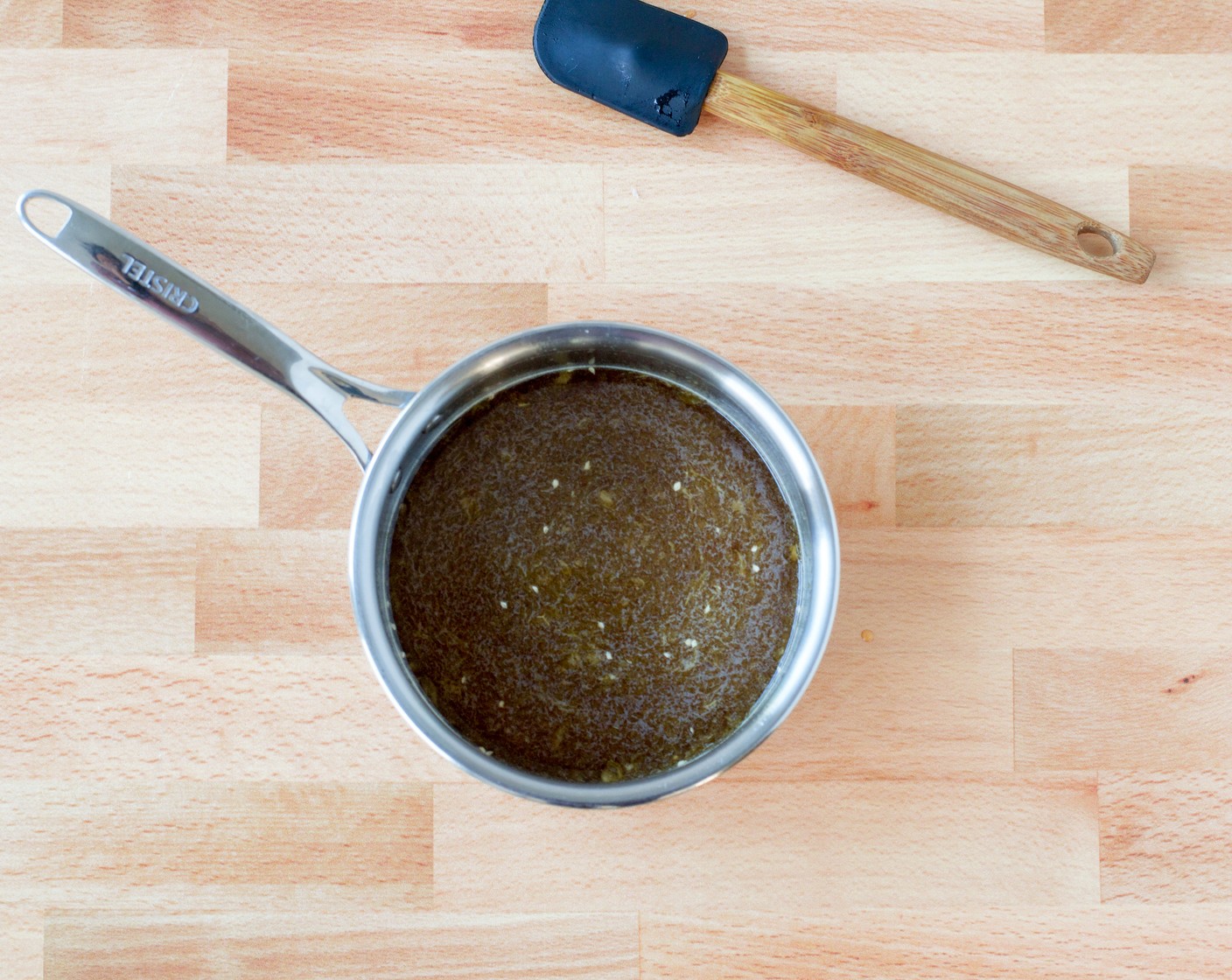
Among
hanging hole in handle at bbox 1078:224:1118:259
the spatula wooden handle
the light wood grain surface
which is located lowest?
the light wood grain surface

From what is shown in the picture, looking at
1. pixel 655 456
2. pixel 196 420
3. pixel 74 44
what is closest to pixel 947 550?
pixel 655 456

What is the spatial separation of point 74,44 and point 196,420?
35cm

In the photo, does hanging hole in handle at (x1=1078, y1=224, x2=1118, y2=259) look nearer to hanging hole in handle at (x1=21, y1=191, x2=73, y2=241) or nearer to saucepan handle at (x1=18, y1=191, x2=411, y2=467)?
saucepan handle at (x1=18, y1=191, x2=411, y2=467)

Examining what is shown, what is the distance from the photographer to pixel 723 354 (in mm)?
860

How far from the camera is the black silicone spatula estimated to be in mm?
845

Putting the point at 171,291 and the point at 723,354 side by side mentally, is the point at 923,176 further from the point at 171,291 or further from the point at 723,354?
the point at 171,291

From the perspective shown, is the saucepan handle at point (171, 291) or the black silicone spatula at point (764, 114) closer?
the saucepan handle at point (171, 291)

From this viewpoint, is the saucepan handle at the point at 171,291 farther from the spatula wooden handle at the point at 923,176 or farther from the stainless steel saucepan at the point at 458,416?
the spatula wooden handle at the point at 923,176

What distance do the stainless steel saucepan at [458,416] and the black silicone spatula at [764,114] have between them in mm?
253

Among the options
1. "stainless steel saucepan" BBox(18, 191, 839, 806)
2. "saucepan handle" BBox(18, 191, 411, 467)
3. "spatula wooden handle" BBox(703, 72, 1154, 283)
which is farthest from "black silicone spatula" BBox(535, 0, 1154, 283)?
"saucepan handle" BBox(18, 191, 411, 467)

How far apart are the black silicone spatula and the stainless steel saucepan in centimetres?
25

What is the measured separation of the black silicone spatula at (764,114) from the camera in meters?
0.85

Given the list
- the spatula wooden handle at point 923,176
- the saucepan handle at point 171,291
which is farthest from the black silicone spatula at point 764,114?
the saucepan handle at point 171,291

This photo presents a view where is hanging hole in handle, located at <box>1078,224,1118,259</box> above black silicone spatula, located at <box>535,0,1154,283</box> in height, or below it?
below
